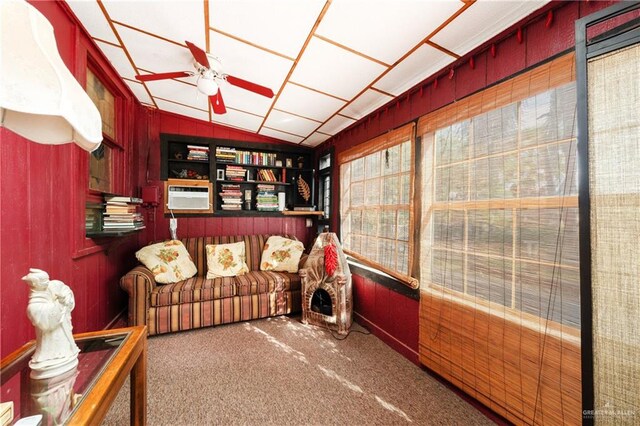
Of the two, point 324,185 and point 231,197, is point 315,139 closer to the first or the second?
point 324,185

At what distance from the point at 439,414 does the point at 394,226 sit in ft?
4.71

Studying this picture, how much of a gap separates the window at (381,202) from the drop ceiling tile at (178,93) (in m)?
1.85

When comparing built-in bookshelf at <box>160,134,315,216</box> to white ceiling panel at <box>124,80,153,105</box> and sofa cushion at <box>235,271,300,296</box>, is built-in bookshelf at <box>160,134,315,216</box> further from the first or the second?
sofa cushion at <box>235,271,300,296</box>

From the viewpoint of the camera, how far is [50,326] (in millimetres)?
891

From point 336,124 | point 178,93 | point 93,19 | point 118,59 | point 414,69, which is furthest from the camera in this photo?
point 336,124

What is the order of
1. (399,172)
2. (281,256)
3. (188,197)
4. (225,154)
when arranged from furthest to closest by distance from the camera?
1. (225,154)
2. (188,197)
3. (281,256)
4. (399,172)

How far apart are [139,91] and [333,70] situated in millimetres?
2413

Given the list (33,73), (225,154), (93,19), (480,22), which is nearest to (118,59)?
(93,19)

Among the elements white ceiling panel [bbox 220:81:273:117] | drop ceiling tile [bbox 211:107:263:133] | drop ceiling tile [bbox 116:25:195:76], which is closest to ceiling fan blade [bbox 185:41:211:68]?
drop ceiling tile [bbox 116:25:195:76]

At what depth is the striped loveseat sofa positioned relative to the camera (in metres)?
2.44

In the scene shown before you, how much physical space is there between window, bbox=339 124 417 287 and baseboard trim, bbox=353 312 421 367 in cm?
62

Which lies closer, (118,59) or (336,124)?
(118,59)

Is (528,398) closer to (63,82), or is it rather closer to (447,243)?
(447,243)

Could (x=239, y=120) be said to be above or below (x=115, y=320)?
above
